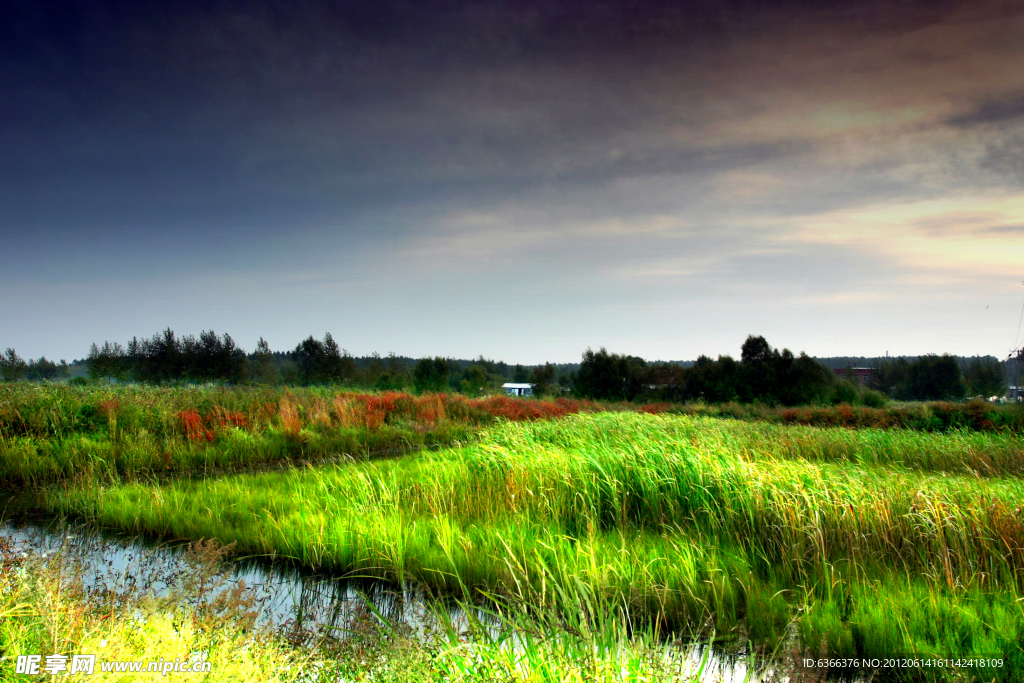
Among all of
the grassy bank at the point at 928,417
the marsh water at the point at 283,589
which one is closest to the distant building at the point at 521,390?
the grassy bank at the point at 928,417

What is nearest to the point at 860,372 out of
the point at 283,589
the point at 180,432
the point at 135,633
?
the point at 180,432

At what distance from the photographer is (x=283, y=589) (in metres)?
4.19

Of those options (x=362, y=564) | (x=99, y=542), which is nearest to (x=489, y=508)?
(x=362, y=564)

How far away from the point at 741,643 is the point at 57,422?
11152 mm

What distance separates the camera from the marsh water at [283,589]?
10.5 ft

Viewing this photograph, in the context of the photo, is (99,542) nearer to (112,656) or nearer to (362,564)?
(362,564)

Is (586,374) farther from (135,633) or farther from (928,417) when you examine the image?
(135,633)

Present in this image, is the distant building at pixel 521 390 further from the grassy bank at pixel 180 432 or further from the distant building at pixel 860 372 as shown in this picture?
the distant building at pixel 860 372

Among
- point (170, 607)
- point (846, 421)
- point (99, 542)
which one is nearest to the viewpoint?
point (170, 607)

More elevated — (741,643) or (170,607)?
(170,607)

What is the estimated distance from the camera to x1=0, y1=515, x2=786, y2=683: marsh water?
321 cm

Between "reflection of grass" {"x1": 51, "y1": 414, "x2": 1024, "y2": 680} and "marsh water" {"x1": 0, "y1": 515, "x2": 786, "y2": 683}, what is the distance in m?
0.21

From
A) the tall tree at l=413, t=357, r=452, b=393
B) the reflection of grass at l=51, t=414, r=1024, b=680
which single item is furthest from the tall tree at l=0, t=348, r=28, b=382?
the reflection of grass at l=51, t=414, r=1024, b=680

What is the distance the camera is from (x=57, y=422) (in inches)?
372
